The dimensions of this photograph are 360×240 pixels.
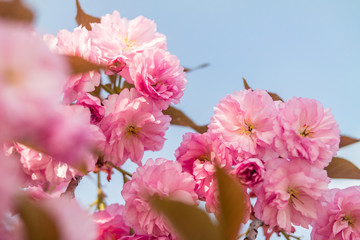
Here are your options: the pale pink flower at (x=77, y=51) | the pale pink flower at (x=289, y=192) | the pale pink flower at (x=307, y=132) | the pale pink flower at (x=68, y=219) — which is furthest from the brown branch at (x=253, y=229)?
the pale pink flower at (x=68, y=219)

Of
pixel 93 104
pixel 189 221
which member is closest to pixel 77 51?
pixel 93 104

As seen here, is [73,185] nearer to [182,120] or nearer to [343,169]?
[182,120]

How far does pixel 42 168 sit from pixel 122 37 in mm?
326

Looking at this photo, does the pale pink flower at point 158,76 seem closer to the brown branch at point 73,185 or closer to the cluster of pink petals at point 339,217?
the brown branch at point 73,185

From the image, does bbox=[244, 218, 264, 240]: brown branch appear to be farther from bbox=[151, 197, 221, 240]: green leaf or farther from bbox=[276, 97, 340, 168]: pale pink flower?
bbox=[151, 197, 221, 240]: green leaf

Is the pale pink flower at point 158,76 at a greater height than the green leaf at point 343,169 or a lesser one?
greater

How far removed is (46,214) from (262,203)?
0.51 metres

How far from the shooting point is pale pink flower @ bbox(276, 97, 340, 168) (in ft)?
2.15

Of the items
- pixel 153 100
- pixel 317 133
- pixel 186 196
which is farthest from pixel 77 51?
pixel 317 133

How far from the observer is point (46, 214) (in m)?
0.18

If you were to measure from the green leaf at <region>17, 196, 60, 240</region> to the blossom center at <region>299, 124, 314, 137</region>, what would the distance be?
23.8 inches

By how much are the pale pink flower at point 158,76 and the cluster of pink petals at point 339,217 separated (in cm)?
34

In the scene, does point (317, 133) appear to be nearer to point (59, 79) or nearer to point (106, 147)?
point (106, 147)

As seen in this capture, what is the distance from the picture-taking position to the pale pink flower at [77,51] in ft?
2.14
